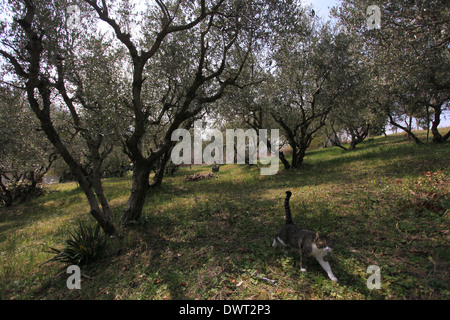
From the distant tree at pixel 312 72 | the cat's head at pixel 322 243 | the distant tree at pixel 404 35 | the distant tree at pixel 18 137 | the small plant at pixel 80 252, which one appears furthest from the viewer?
the distant tree at pixel 312 72

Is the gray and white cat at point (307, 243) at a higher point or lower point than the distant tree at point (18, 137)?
lower

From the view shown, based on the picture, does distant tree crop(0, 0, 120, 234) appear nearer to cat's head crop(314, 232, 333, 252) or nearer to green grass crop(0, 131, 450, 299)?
green grass crop(0, 131, 450, 299)

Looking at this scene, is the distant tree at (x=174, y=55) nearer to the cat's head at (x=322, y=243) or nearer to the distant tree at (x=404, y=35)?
the distant tree at (x=404, y=35)

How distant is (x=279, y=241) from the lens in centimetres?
508

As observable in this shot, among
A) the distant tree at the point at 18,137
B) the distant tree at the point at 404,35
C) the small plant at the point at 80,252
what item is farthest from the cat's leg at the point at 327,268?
the distant tree at the point at 18,137

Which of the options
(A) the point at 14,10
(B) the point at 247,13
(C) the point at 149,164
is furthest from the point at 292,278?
(A) the point at 14,10

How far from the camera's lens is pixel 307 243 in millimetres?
4164

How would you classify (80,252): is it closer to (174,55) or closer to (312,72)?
(174,55)

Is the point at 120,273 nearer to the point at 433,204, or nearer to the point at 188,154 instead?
the point at 433,204

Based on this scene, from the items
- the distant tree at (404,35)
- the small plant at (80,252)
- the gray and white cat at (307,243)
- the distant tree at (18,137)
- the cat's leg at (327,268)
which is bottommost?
the small plant at (80,252)

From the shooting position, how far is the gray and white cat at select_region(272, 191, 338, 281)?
3.87 meters

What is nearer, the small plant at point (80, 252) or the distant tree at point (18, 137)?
the small plant at point (80, 252)

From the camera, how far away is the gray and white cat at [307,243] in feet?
12.7
